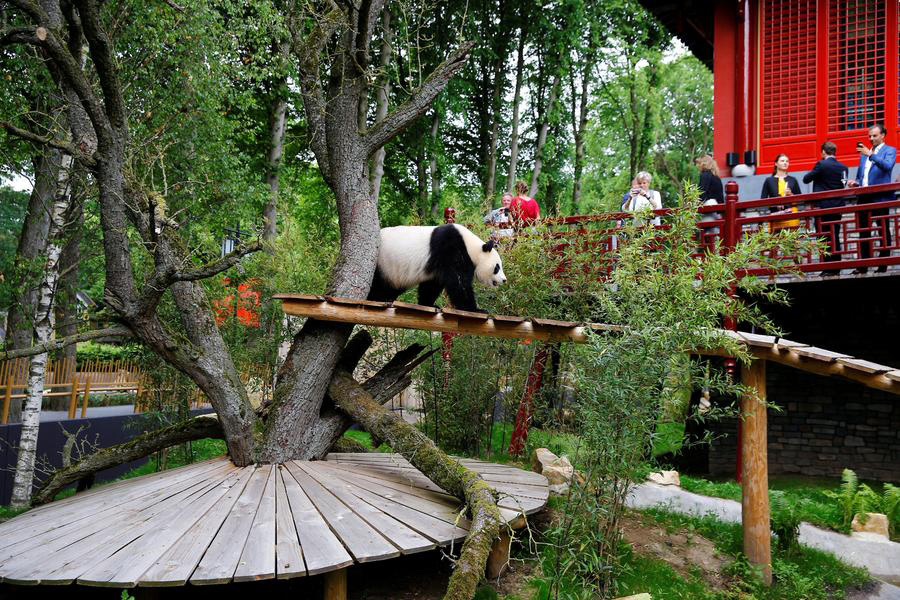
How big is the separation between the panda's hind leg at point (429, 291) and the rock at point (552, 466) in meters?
2.32

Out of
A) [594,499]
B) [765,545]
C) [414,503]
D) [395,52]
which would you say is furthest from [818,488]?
[395,52]

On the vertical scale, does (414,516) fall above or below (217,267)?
below

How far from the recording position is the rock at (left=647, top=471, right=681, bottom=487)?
688 centimetres

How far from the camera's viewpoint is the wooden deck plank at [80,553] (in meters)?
3.67

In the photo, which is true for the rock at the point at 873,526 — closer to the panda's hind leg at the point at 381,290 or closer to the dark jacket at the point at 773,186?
the dark jacket at the point at 773,186

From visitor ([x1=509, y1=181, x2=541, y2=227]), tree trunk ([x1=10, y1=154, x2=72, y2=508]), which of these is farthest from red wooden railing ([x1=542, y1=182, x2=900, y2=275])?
tree trunk ([x1=10, y1=154, x2=72, y2=508])

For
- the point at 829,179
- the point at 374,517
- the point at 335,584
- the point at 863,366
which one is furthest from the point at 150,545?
the point at 829,179

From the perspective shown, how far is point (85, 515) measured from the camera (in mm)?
4535

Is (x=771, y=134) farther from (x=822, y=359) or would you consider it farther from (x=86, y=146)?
(x=86, y=146)

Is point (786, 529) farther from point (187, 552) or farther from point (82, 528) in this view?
point (82, 528)

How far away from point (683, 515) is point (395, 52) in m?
11.6

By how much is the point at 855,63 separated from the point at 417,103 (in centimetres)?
751

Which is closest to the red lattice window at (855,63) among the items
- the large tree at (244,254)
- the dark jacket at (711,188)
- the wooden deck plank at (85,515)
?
the dark jacket at (711,188)

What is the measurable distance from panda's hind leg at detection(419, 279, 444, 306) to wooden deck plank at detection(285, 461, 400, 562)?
239 centimetres
